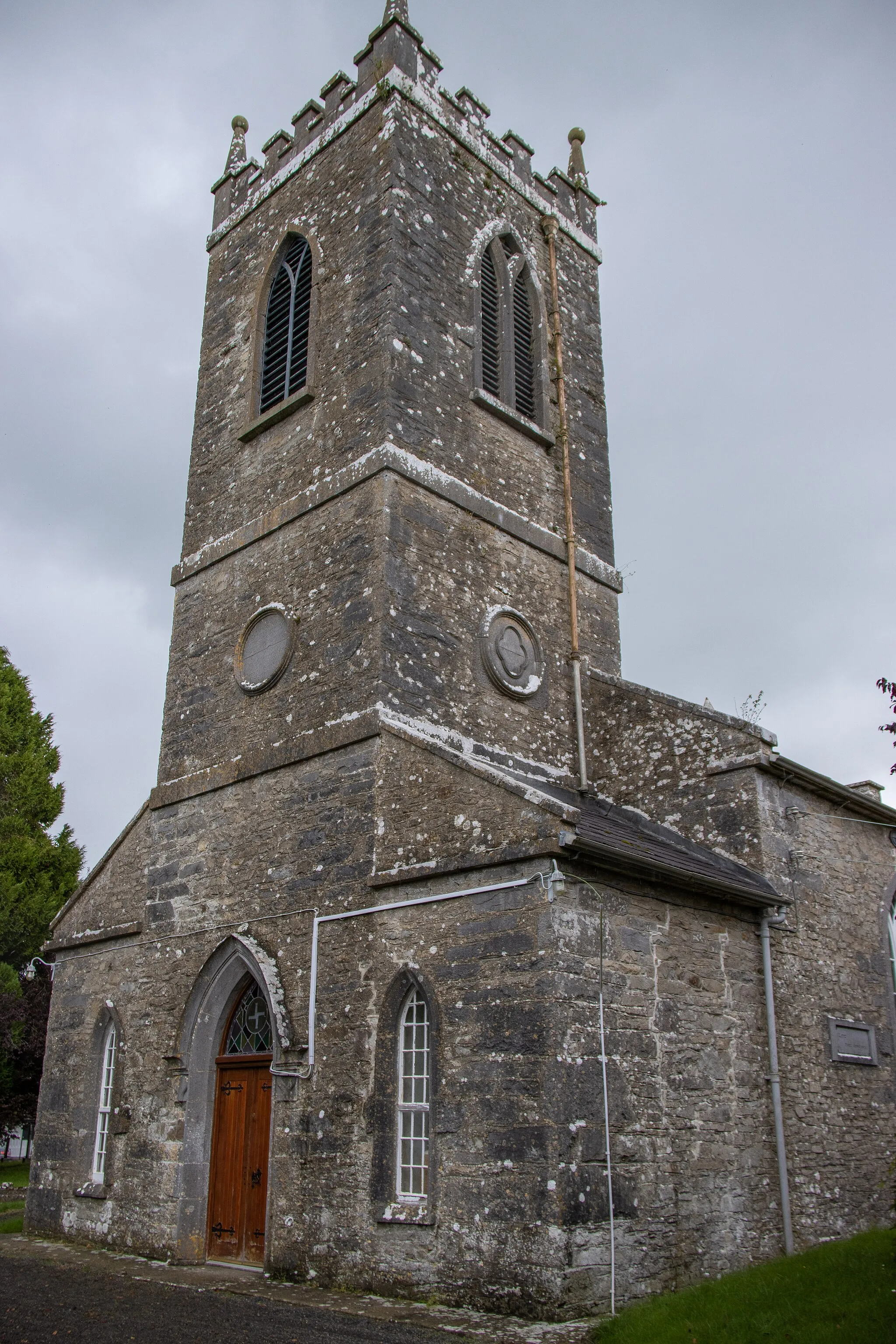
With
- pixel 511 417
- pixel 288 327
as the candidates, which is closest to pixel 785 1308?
pixel 511 417

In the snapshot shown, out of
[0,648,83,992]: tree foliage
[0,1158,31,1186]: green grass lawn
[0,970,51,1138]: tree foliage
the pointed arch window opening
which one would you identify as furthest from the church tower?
[0,648,83,992]: tree foliage

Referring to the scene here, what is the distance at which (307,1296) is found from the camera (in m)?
9.67

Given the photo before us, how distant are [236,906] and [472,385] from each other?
7313 millimetres

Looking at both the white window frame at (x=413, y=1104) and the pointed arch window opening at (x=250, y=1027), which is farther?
the pointed arch window opening at (x=250, y=1027)

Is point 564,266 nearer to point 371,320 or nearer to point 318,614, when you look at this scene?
point 371,320

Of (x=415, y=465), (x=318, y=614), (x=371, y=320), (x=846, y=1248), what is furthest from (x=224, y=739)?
(x=846, y=1248)

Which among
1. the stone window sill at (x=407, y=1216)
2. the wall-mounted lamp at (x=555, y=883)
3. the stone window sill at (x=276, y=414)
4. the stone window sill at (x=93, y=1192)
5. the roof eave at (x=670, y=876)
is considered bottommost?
the stone window sill at (x=93, y=1192)

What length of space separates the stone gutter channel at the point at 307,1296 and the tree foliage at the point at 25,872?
37.2ft

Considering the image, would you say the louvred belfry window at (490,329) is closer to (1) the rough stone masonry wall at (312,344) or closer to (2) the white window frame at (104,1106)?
(1) the rough stone masonry wall at (312,344)

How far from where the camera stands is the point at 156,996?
13352mm

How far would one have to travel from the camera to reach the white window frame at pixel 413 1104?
389 inches

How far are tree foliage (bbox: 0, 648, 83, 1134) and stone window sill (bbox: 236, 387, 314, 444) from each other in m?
15.1

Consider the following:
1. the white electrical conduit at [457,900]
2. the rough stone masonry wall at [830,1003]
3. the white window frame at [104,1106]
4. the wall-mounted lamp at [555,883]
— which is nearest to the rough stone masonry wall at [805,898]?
the rough stone masonry wall at [830,1003]

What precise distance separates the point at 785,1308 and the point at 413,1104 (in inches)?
144
